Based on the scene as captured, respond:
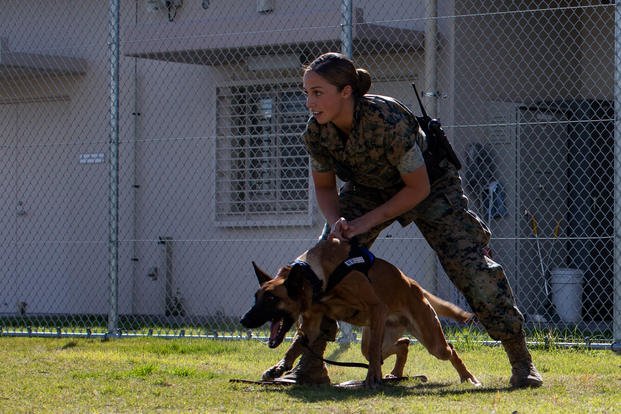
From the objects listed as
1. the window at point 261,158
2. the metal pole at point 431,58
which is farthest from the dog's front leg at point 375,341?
the window at point 261,158

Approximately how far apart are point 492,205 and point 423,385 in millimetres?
5413

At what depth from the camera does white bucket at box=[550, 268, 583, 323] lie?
1104 centimetres

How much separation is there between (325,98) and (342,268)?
Result: 827mm

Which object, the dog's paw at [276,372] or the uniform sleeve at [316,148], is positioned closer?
the uniform sleeve at [316,148]

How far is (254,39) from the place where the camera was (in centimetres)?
1155

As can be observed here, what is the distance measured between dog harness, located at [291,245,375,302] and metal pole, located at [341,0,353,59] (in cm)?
300

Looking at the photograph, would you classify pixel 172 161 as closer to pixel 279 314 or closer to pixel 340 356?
pixel 340 356

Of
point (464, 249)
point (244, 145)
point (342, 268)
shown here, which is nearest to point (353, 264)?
point (342, 268)

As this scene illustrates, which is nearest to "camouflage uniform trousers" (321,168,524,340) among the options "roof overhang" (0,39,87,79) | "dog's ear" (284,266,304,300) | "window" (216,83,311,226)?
"dog's ear" (284,266,304,300)

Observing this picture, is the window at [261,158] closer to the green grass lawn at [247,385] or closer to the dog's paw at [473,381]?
the green grass lawn at [247,385]

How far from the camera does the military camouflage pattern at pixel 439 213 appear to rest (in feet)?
17.6

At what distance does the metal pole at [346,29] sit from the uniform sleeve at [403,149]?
9.75 ft

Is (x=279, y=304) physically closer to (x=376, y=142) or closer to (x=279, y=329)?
(x=279, y=329)

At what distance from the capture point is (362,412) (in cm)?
454
